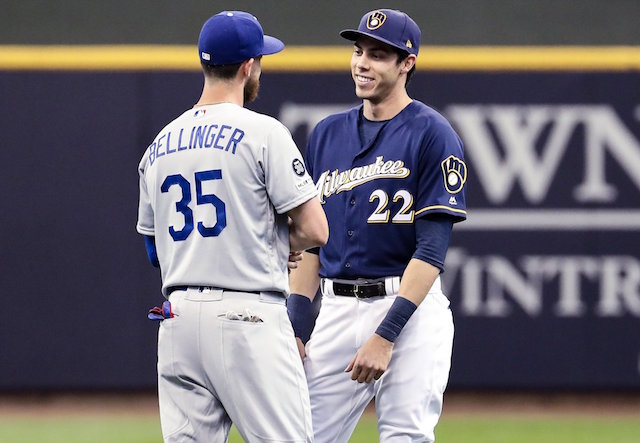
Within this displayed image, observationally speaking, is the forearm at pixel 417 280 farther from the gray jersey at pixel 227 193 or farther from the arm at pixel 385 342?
the gray jersey at pixel 227 193

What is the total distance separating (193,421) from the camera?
10.5 feet

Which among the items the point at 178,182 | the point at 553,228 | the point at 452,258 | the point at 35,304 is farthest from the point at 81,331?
the point at 178,182

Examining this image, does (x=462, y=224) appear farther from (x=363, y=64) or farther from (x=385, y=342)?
(x=385, y=342)

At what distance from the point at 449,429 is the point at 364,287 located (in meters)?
2.73

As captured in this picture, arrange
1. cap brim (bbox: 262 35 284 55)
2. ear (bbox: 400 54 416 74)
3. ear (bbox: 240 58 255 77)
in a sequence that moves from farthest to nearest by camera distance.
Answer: ear (bbox: 400 54 416 74) < cap brim (bbox: 262 35 284 55) < ear (bbox: 240 58 255 77)

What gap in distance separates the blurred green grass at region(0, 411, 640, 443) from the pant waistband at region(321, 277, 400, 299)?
223cm

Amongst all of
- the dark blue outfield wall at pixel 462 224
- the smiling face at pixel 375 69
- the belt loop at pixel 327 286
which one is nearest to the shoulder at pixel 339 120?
the smiling face at pixel 375 69

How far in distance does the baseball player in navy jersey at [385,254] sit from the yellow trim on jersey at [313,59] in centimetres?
309

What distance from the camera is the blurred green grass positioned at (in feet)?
19.7

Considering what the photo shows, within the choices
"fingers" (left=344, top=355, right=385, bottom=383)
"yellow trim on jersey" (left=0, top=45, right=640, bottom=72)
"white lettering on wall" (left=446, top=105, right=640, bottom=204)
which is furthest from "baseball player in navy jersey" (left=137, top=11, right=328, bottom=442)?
"white lettering on wall" (left=446, top=105, right=640, bottom=204)

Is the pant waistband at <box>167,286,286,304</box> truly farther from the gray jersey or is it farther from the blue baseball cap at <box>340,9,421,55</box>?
the blue baseball cap at <box>340,9,421,55</box>

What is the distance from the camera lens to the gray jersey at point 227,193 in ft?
10.3

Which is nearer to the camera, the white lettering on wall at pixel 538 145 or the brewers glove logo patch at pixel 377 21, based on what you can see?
the brewers glove logo patch at pixel 377 21

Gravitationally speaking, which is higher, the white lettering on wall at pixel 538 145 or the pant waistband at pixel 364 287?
the white lettering on wall at pixel 538 145
